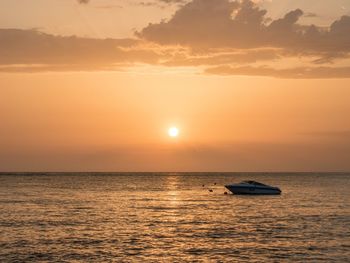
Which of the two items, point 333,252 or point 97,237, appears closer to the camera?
point 333,252

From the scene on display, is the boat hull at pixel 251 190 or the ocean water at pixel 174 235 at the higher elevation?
the boat hull at pixel 251 190

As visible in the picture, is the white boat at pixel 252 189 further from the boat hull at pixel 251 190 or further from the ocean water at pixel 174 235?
the ocean water at pixel 174 235

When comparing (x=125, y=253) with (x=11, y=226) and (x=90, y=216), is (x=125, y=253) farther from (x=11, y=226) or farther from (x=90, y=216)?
(x=90, y=216)

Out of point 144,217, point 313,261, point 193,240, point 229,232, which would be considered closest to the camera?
point 313,261

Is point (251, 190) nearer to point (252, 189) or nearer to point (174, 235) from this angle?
point (252, 189)

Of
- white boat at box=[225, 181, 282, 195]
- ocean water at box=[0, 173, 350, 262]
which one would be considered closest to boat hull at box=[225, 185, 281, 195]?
white boat at box=[225, 181, 282, 195]

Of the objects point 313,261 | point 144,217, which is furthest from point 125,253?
point 144,217

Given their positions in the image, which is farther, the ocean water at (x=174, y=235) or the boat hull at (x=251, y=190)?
the boat hull at (x=251, y=190)

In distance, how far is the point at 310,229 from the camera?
60.8m

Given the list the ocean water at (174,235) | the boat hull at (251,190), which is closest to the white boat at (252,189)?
the boat hull at (251,190)

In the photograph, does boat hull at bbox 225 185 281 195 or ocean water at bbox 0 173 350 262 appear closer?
ocean water at bbox 0 173 350 262

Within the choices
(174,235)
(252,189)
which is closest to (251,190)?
(252,189)

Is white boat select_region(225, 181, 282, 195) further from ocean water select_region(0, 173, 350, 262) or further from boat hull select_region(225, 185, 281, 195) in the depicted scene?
ocean water select_region(0, 173, 350, 262)

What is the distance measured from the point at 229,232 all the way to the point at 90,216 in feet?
76.3
